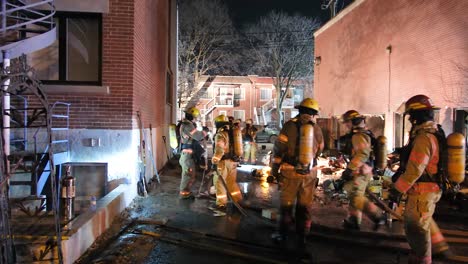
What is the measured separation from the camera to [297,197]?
5.80 metres

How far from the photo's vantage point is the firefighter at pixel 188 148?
8570mm

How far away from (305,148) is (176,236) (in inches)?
98.9

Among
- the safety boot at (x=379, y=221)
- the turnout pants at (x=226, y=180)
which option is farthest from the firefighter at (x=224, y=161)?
the safety boot at (x=379, y=221)

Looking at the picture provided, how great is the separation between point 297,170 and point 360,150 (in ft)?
4.19

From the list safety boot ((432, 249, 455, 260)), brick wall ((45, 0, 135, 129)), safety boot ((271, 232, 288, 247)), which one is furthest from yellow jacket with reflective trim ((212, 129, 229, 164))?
safety boot ((432, 249, 455, 260))

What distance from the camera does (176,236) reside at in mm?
6160

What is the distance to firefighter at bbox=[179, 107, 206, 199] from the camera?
8.57m

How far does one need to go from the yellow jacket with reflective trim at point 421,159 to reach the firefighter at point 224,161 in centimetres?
373

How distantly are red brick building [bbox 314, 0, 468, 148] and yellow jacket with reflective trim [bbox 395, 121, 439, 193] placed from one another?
8127mm

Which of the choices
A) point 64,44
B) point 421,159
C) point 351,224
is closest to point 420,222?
point 421,159

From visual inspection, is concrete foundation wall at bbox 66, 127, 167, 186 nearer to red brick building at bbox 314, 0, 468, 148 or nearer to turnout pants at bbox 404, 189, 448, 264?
turnout pants at bbox 404, 189, 448, 264

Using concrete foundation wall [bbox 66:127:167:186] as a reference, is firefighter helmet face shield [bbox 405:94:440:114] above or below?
above

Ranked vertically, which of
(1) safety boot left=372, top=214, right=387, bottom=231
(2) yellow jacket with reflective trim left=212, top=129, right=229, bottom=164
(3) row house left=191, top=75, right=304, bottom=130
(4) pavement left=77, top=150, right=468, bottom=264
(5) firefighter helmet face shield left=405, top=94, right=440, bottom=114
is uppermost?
(3) row house left=191, top=75, right=304, bottom=130

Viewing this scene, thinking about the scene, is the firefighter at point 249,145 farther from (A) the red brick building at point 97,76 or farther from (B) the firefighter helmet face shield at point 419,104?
(B) the firefighter helmet face shield at point 419,104
